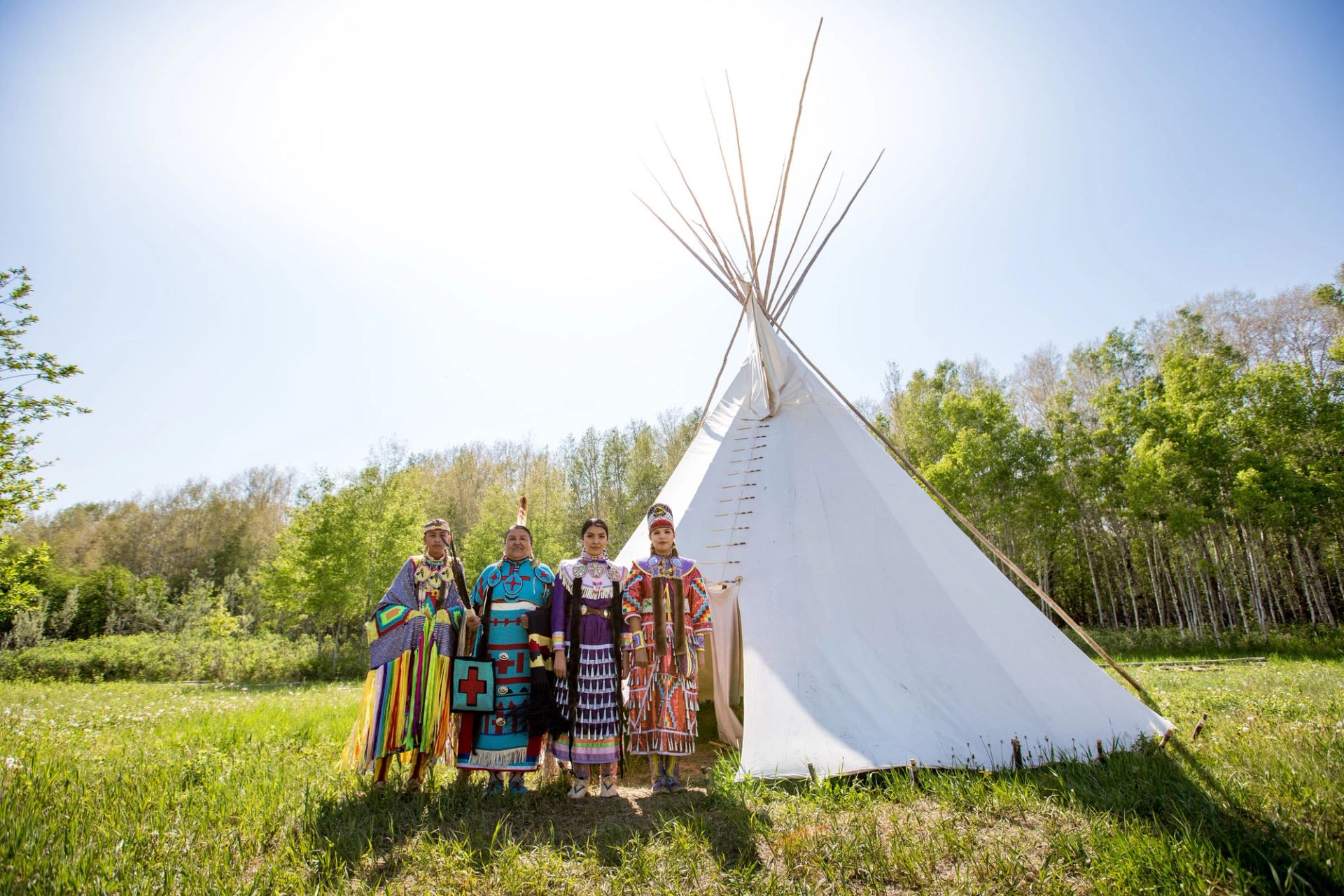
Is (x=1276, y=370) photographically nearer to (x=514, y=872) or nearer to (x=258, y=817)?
(x=514, y=872)

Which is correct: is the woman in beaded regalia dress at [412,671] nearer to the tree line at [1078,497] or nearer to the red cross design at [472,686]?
the red cross design at [472,686]

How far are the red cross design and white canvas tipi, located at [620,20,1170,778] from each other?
134 centimetres

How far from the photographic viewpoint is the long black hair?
3021 mm

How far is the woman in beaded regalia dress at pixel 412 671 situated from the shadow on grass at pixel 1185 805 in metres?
2.72

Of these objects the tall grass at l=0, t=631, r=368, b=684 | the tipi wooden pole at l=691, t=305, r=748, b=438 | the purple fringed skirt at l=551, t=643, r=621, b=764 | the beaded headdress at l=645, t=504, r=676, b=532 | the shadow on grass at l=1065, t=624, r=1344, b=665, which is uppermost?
the tipi wooden pole at l=691, t=305, r=748, b=438

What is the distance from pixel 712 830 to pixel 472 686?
4.39 ft

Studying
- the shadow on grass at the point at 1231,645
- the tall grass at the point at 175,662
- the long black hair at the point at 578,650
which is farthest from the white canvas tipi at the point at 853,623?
the tall grass at the point at 175,662

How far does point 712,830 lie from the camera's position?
240cm

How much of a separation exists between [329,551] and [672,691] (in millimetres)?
12015

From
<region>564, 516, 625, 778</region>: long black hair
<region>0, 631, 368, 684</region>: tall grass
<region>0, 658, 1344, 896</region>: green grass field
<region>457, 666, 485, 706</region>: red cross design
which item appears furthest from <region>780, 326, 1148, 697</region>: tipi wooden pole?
<region>0, 631, 368, 684</region>: tall grass

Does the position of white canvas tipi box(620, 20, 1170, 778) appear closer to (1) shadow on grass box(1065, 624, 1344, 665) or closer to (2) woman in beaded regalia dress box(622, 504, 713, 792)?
(2) woman in beaded regalia dress box(622, 504, 713, 792)

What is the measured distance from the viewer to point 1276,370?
1051cm

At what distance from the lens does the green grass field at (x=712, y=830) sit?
185 cm

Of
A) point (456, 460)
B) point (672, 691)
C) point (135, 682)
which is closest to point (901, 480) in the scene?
point (672, 691)
